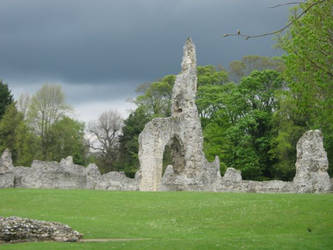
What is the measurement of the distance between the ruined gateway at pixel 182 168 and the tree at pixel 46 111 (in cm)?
1393

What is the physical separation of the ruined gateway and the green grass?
26.4 ft

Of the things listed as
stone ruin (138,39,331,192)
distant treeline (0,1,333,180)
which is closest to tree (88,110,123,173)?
distant treeline (0,1,333,180)

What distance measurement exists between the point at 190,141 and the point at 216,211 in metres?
15.9

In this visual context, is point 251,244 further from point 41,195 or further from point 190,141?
point 190,141

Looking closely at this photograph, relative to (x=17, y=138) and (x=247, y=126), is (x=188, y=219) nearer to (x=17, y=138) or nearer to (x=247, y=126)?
(x=247, y=126)

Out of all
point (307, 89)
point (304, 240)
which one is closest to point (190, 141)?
point (307, 89)

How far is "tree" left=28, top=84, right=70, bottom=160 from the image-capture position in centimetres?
5388

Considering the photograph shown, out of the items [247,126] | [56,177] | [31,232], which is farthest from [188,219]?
[247,126]

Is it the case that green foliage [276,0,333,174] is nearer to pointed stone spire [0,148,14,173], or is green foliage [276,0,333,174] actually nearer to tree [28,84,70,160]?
pointed stone spire [0,148,14,173]

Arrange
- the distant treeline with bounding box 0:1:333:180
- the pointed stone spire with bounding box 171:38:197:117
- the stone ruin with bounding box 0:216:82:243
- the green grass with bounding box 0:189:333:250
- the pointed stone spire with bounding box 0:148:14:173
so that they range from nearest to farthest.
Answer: the green grass with bounding box 0:189:333:250
the stone ruin with bounding box 0:216:82:243
the pointed stone spire with bounding box 171:38:197:117
the pointed stone spire with bounding box 0:148:14:173
the distant treeline with bounding box 0:1:333:180

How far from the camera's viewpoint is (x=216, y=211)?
1812cm

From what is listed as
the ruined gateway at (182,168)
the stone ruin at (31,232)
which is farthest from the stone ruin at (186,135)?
the stone ruin at (31,232)

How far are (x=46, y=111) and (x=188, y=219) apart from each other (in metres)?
40.2

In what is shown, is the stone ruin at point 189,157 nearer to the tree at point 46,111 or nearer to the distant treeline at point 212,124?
the distant treeline at point 212,124
